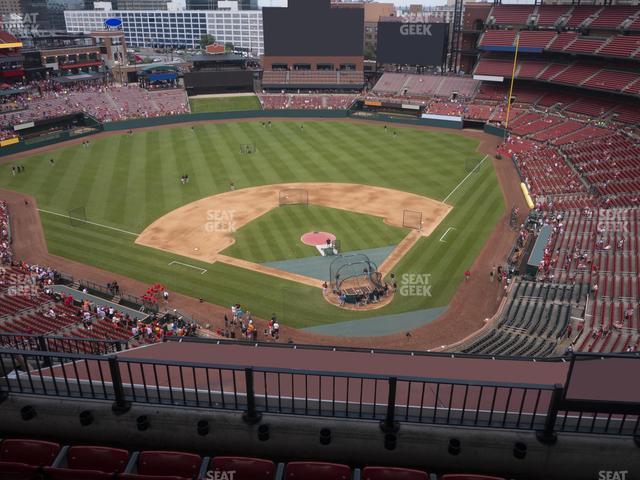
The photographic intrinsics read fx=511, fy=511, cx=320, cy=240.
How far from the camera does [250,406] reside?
10383 millimetres

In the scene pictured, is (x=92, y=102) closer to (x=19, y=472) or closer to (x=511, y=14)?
(x=511, y=14)

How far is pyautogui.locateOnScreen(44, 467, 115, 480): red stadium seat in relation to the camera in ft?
30.0

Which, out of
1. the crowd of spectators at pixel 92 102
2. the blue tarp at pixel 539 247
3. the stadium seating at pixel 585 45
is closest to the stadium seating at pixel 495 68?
the stadium seating at pixel 585 45

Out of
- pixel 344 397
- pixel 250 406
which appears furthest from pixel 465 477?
pixel 250 406

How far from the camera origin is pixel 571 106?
231ft

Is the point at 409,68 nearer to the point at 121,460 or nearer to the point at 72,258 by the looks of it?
the point at 72,258

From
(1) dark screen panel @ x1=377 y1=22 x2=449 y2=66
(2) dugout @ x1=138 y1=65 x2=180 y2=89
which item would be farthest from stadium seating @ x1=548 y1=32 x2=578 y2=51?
(2) dugout @ x1=138 y1=65 x2=180 y2=89

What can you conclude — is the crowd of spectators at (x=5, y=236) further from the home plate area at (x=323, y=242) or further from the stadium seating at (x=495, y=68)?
the stadium seating at (x=495, y=68)

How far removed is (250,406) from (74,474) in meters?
3.33

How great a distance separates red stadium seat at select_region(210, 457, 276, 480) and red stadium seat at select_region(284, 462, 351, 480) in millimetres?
358

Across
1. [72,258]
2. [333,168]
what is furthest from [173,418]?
[333,168]

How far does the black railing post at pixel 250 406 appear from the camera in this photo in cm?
1021

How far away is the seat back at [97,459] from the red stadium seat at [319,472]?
128 inches

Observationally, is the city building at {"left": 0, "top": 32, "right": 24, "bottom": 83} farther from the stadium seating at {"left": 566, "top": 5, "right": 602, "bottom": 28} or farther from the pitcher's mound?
the stadium seating at {"left": 566, "top": 5, "right": 602, "bottom": 28}
